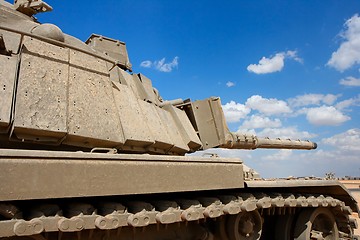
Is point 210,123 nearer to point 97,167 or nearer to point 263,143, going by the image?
point 263,143

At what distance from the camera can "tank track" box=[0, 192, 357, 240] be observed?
2.54 m

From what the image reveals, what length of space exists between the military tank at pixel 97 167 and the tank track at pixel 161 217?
0.03 feet

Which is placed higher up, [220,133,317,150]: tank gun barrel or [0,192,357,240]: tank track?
[220,133,317,150]: tank gun barrel

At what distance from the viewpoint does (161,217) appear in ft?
10.3

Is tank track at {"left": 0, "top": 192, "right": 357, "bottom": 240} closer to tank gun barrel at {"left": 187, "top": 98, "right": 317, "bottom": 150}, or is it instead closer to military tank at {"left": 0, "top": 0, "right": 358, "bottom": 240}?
military tank at {"left": 0, "top": 0, "right": 358, "bottom": 240}

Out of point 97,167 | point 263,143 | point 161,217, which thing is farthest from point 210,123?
point 97,167

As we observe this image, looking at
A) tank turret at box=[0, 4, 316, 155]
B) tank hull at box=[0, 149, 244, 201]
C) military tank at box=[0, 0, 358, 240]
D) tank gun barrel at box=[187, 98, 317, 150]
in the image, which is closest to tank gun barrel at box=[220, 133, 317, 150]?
tank gun barrel at box=[187, 98, 317, 150]

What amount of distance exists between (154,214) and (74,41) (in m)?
3.00

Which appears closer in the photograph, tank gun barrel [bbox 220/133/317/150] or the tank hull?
the tank hull

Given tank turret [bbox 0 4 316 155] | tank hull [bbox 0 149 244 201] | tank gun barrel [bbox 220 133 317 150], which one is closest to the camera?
tank hull [bbox 0 149 244 201]

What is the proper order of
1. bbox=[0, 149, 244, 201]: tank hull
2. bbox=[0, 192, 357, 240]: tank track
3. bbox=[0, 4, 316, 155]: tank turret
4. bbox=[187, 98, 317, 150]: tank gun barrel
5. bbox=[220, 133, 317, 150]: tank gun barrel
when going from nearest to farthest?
bbox=[0, 149, 244, 201]: tank hull, bbox=[0, 192, 357, 240]: tank track, bbox=[0, 4, 316, 155]: tank turret, bbox=[187, 98, 317, 150]: tank gun barrel, bbox=[220, 133, 317, 150]: tank gun barrel

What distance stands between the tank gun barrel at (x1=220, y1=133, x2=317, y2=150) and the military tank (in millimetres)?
1715

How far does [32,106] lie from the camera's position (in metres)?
3.13

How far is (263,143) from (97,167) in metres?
5.61
